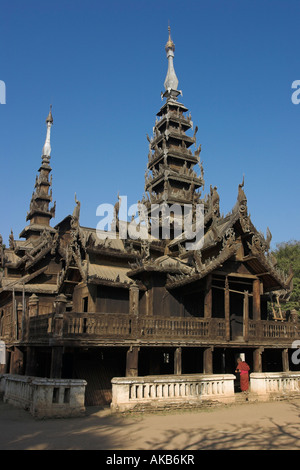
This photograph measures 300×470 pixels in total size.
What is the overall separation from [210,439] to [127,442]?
6.15 feet

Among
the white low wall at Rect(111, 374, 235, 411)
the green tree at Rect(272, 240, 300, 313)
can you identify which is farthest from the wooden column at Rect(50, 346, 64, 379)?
the green tree at Rect(272, 240, 300, 313)

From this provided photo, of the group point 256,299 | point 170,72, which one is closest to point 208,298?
point 256,299

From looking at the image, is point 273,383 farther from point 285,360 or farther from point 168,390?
point 168,390

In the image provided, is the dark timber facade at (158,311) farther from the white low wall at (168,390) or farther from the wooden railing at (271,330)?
the white low wall at (168,390)

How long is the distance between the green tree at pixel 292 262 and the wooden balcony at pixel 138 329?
21978 millimetres

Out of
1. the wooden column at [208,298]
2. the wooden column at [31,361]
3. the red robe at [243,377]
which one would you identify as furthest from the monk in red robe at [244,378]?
the wooden column at [31,361]

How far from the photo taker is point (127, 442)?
936cm

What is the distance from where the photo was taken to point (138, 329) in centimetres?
1592

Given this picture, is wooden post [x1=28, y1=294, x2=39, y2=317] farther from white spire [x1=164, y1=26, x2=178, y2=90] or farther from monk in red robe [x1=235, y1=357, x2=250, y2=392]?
white spire [x1=164, y1=26, x2=178, y2=90]

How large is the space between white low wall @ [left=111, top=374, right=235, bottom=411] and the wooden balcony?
1873 mm

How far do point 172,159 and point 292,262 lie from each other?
2046 centimetres

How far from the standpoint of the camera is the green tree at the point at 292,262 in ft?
132

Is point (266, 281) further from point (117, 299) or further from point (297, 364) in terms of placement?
point (117, 299)
